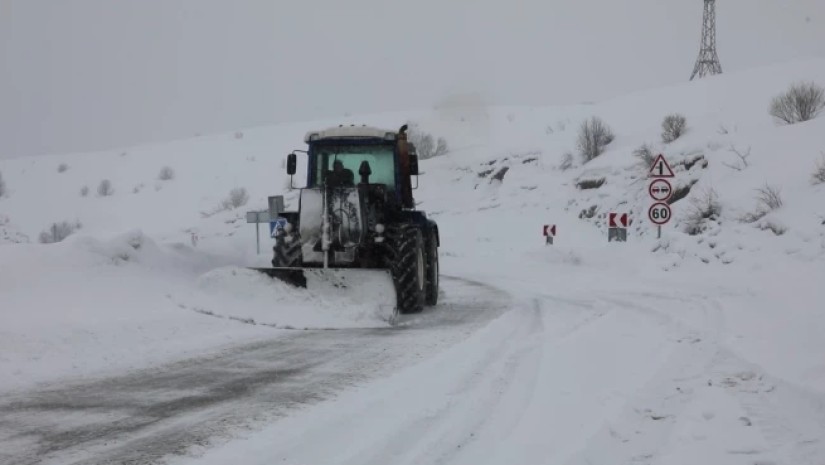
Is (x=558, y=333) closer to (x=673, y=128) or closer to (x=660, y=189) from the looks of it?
(x=660, y=189)

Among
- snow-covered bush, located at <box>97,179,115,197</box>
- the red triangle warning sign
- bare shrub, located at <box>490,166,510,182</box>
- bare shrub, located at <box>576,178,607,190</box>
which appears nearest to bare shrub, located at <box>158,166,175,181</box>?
snow-covered bush, located at <box>97,179,115,197</box>

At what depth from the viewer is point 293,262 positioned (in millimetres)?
11242

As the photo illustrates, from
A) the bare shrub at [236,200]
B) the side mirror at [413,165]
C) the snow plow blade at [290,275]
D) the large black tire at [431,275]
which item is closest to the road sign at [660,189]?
the large black tire at [431,275]

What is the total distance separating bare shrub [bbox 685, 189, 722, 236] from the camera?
20547mm

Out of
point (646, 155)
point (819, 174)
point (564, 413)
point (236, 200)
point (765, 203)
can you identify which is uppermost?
point (646, 155)

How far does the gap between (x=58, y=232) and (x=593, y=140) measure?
92.9 feet

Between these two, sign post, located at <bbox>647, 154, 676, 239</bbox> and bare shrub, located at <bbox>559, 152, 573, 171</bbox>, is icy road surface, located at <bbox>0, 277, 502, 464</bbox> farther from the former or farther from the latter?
bare shrub, located at <bbox>559, 152, 573, 171</bbox>

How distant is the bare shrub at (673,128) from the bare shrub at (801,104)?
4.47m

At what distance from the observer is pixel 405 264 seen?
10.6 m

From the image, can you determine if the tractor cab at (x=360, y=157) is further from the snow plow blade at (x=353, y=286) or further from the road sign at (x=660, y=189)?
the road sign at (x=660, y=189)

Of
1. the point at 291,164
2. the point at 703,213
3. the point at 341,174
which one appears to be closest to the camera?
the point at 291,164

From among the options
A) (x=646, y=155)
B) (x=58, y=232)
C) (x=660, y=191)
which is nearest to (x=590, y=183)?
(x=646, y=155)

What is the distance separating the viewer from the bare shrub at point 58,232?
38509 millimetres

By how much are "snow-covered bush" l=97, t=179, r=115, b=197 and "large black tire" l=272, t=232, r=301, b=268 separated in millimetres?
50701
